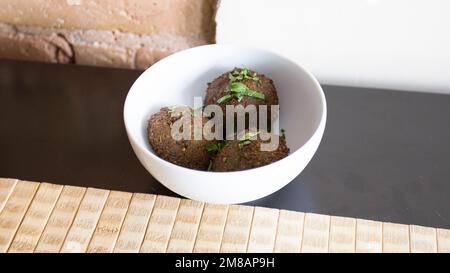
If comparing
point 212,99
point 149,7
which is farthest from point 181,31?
point 212,99

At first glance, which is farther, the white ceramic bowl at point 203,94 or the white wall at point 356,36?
the white wall at point 356,36

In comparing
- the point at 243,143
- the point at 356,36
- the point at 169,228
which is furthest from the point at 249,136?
the point at 356,36

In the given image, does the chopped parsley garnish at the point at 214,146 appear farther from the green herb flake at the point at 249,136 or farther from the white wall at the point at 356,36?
the white wall at the point at 356,36

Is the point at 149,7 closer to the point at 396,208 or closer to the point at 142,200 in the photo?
the point at 142,200

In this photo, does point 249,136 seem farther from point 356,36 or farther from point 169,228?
point 356,36

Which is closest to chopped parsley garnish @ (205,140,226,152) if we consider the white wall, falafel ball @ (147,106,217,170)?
falafel ball @ (147,106,217,170)

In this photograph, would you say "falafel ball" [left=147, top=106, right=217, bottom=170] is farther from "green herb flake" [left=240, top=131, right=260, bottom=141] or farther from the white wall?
the white wall

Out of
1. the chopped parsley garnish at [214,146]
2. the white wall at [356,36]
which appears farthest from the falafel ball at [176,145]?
the white wall at [356,36]
